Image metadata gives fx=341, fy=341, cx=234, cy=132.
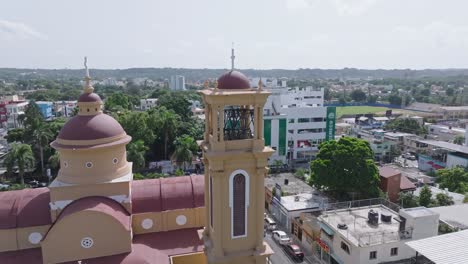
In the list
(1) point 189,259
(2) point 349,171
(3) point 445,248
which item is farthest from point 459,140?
(1) point 189,259

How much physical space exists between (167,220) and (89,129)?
6715mm

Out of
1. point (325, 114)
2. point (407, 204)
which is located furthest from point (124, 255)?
point (325, 114)

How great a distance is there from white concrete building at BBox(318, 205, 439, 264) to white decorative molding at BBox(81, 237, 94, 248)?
15.3 m

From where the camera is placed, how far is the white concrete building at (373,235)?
70.9ft

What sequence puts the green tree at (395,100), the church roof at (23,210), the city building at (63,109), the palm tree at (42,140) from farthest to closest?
1. the green tree at (395,100)
2. the city building at (63,109)
3. the palm tree at (42,140)
4. the church roof at (23,210)

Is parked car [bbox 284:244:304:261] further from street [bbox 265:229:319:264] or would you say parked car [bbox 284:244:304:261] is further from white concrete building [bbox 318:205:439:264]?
white concrete building [bbox 318:205:439:264]

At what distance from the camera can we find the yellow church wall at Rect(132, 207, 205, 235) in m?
19.2

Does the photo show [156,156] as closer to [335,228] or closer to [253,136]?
[335,228]

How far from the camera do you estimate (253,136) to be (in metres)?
13.6

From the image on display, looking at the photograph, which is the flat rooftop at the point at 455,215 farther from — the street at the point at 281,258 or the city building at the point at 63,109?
the city building at the point at 63,109

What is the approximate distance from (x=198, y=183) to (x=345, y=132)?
59.0 m

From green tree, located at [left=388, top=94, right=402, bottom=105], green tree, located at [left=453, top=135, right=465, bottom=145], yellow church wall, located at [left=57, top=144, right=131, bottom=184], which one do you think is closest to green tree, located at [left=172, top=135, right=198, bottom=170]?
yellow church wall, located at [left=57, top=144, right=131, bottom=184]

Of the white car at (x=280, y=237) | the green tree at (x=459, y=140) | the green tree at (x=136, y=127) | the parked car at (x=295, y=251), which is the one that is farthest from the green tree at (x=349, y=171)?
the green tree at (x=459, y=140)

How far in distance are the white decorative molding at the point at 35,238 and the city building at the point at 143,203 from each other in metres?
0.05
